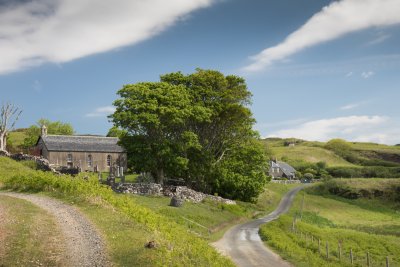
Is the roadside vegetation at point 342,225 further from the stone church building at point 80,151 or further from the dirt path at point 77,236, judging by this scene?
the stone church building at point 80,151

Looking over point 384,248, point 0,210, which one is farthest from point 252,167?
point 0,210

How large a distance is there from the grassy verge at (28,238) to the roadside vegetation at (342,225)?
64.6ft

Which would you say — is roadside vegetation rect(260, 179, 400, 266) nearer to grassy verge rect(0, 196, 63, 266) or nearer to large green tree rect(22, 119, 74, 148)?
grassy verge rect(0, 196, 63, 266)

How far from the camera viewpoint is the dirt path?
21.7m

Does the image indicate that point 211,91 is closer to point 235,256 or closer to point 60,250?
point 235,256

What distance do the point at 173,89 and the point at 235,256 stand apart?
32.5 meters

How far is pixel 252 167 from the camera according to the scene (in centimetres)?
7350

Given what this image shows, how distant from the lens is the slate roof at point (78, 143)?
82062mm

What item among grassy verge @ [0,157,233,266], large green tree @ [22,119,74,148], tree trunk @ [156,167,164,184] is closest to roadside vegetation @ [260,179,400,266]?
grassy verge @ [0,157,233,266]

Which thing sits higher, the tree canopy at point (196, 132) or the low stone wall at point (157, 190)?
the tree canopy at point (196, 132)

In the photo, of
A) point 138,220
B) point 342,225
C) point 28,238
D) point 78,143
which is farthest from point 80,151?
point 28,238

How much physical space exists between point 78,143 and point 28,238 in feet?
206

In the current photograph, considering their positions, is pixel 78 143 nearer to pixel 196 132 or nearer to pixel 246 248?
pixel 196 132

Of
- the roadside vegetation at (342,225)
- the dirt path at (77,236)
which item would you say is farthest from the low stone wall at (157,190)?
the dirt path at (77,236)
